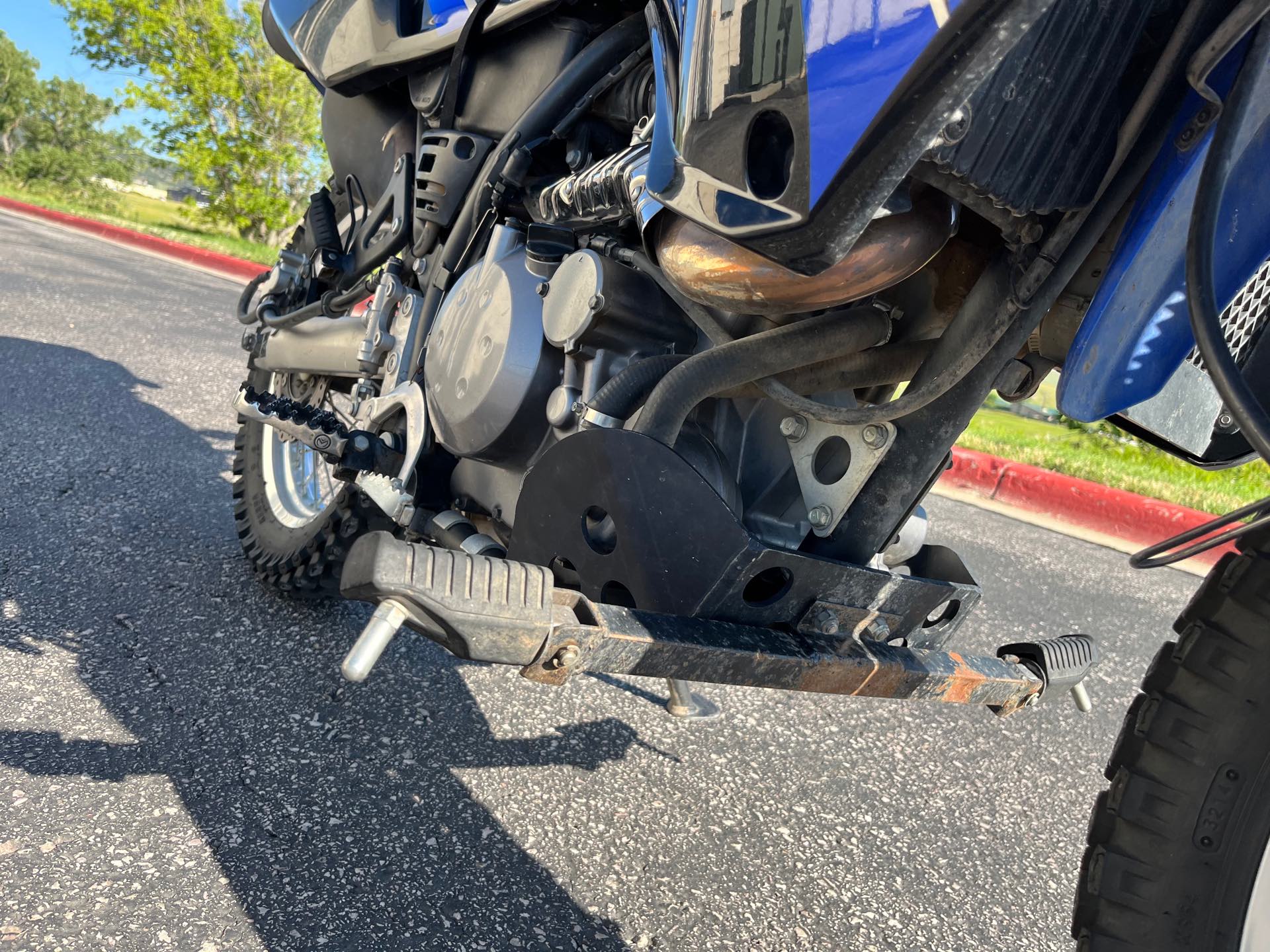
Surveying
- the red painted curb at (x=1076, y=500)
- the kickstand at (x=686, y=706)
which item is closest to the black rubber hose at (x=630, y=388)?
the kickstand at (x=686, y=706)

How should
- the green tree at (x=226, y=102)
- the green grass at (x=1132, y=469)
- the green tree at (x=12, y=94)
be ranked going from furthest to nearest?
the green tree at (x=12, y=94) → the green tree at (x=226, y=102) → the green grass at (x=1132, y=469)

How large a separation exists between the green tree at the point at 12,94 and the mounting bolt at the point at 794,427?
4622cm

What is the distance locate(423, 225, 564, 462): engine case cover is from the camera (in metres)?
1.53

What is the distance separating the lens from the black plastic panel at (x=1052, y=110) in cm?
81

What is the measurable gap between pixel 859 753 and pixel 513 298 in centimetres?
115

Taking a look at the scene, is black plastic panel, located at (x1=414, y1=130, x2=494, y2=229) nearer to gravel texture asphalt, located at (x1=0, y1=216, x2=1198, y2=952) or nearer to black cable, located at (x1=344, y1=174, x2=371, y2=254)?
black cable, located at (x1=344, y1=174, x2=371, y2=254)

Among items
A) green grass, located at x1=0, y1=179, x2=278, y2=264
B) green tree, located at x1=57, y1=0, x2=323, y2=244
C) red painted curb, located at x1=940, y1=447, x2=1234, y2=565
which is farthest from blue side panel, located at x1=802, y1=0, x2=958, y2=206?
green tree, located at x1=57, y1=0, x2=323, y2=244

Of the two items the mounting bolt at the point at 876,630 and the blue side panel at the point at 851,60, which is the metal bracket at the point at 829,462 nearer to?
the mounting bolt at the point at 876,630

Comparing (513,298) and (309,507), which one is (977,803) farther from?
(309,507)

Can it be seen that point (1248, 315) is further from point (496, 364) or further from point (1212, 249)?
point (496, 364)

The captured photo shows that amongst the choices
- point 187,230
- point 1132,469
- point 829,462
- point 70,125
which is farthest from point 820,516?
Answer: point 70,125

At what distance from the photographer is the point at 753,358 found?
119 centimetres

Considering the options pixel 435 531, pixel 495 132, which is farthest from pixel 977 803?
pixel 495 132

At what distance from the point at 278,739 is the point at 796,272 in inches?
47.9
